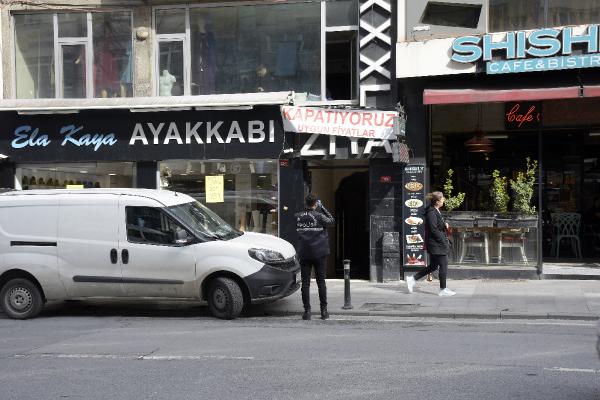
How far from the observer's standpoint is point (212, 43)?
1509 centimetres


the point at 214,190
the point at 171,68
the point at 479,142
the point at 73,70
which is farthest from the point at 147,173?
the point at 479,142

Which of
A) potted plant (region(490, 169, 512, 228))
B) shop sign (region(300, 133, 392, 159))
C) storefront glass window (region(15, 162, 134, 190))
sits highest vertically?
shop sign (region(300, 133, 392, 159))

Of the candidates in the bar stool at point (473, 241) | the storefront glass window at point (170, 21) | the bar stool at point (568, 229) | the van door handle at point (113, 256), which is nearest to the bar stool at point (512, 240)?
the bar stool at point (473, 241)

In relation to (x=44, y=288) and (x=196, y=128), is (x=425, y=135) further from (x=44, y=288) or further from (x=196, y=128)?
(x=44, y=288)

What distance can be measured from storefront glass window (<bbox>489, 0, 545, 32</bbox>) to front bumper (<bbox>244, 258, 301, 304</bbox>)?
22.3ft

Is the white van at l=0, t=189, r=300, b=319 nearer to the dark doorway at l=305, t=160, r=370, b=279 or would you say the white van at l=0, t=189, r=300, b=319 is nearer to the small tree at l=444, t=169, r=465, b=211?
the small tree at l=444, t=169, r=465, b=211

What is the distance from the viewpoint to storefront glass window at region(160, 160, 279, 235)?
47.8 feet

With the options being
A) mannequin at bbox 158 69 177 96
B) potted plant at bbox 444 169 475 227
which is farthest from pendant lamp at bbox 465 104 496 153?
mannequin at bbox 158 69 177 96

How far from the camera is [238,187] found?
1477 centimetres

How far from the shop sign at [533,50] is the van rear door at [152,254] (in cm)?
666

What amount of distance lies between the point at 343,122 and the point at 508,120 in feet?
11.6

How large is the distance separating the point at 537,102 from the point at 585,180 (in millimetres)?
3477

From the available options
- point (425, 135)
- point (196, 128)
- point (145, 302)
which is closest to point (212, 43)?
point (196, 128)

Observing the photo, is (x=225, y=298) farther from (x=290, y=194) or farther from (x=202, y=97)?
(x=202, y=97)
